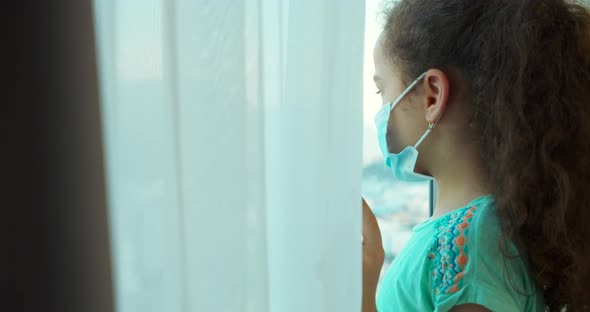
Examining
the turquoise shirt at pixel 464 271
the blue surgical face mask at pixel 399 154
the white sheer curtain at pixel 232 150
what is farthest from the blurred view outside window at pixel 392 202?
the white sheer curtain at pixel 232 150

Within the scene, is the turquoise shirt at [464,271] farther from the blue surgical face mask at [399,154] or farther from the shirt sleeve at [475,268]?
the blue surgical face mask at [399,154]

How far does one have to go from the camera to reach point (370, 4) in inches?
46.7

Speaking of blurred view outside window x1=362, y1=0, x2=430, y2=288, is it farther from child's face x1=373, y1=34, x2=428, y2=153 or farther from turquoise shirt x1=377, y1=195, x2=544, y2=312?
turquoise shirt x1=377, y1=195, x2=544, y2=312

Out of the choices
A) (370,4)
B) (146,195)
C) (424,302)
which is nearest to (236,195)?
(146,195)

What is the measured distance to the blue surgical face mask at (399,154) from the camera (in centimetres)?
89

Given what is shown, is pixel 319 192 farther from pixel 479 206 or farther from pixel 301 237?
pixel 479 206

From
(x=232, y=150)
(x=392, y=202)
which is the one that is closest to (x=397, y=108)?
(x=232, y=150)

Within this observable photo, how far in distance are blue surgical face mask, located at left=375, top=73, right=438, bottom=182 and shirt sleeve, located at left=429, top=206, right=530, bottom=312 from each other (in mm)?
148

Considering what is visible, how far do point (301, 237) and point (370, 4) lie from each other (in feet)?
2.45

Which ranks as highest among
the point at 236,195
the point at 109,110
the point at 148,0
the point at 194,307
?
the point at 148,0

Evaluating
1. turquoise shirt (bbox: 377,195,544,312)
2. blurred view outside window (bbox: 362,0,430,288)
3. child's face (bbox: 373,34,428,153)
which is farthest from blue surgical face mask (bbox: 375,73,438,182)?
blurred view outside window (bbox: 362,0,430,288)

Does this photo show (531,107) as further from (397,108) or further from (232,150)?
(232,150)

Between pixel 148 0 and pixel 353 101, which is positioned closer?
pixel 148 0

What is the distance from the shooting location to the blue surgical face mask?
890mm
